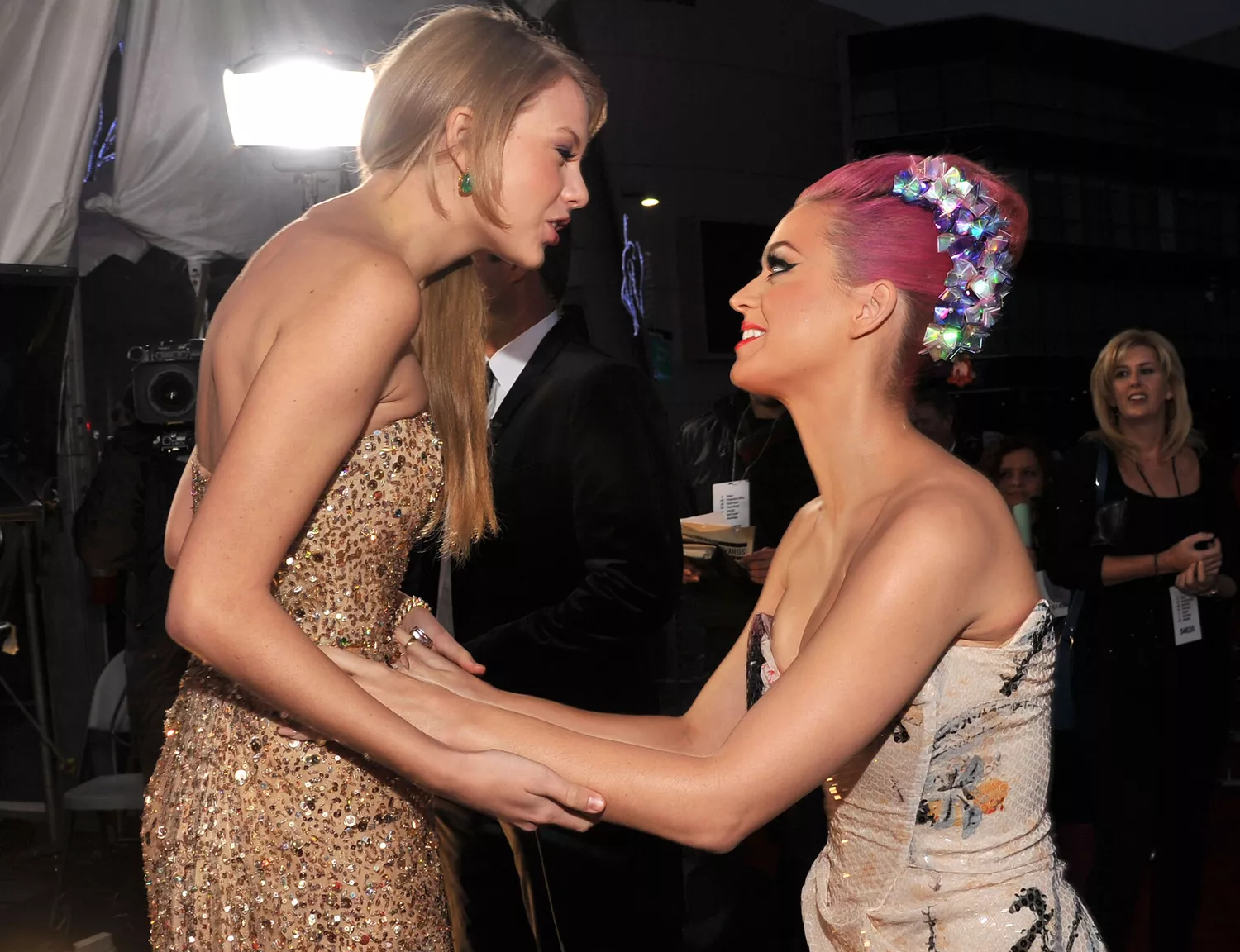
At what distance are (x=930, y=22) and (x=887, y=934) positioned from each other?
3401 mm

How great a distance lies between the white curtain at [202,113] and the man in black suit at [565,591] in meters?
1.77

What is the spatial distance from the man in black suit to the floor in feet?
5.35

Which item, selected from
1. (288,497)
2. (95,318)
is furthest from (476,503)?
A: (95,318)

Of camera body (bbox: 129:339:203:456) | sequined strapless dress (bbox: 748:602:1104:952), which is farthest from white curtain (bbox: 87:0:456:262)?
sequined strapless dress (bbox: 748:602:1104:952)

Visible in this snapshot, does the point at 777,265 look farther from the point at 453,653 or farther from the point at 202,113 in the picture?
the point at 202,113

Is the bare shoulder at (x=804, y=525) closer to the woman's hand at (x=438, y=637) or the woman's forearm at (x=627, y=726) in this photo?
the woman's forearm at (x=627, y=726)

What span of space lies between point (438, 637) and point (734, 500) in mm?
1720

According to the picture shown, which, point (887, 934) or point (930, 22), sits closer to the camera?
point (887, 934)

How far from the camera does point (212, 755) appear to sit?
1331 millimetres

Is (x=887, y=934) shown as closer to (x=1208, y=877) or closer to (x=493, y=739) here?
(x=493, y=739)

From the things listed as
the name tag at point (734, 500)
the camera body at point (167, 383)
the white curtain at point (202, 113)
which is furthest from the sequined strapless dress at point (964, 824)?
the white curtain at point (202, 113)

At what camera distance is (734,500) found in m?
3.17

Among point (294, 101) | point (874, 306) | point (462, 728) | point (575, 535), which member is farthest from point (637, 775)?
point (294, 101)

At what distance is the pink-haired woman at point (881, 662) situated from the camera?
1.31 metres
